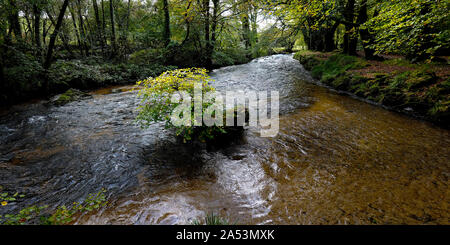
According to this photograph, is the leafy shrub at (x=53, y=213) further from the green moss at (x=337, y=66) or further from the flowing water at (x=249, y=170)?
the green moss at (x=337, y=66)

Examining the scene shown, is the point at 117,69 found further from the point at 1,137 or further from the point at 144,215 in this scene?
the point at 144,215

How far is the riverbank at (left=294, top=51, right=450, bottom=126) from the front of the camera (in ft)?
16.0

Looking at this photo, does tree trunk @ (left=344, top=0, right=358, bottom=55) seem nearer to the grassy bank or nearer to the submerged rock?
the grassy bank

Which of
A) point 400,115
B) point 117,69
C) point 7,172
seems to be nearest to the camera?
point 7,172

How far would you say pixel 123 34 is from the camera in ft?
48.6

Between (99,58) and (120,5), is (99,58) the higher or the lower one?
the lower one

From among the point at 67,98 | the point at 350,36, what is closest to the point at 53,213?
the point at 67,98

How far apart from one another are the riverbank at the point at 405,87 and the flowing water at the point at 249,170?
0.51 meters

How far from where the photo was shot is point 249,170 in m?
3.35

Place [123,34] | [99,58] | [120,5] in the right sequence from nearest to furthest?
[99,58] → [123,34] → [120,5]

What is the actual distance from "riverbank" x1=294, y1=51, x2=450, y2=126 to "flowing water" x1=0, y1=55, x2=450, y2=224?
1.67 ft
